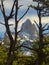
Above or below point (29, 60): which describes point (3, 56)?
above

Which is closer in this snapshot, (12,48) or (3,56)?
(12,48)

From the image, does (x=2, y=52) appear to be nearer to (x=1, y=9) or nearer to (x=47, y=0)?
(x=47, y=0)

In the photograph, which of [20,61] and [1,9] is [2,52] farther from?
[1,9]

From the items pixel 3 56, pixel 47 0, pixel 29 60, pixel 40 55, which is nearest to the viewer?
pixel 40 55

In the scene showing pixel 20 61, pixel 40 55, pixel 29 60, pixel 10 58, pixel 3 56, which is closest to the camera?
pixel 10 58

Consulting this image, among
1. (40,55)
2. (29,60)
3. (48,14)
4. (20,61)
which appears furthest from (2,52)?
(40,55)

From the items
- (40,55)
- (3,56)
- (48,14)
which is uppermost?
(40,55)

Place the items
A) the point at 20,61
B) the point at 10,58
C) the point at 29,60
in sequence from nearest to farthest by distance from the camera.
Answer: the point at 10,58 → the point at 20,61 → the point at 29,60

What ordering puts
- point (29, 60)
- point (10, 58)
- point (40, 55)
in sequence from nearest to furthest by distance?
point (10, 58)
point (40, 55)
point (29, 60)

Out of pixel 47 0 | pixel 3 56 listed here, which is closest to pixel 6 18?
pixel 47 0

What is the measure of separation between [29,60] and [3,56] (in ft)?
12.7

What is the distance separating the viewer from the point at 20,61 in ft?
61.4

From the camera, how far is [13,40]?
16.3 feet

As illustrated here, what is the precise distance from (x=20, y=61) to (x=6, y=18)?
45.6ft
